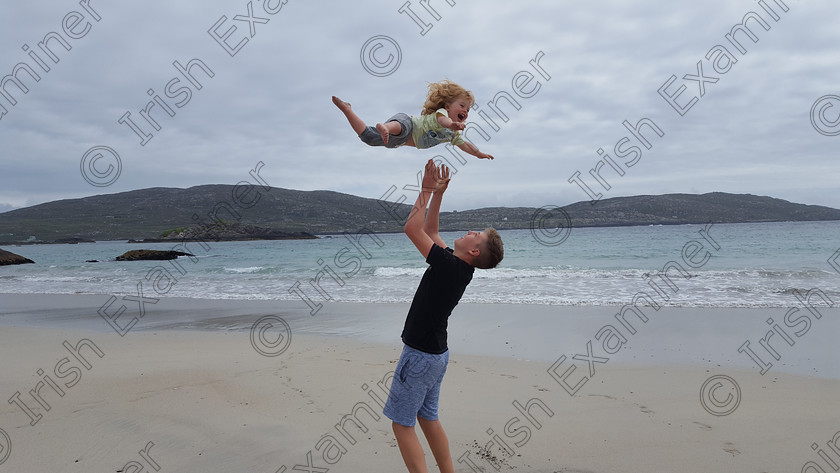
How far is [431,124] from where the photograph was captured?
3.12 m

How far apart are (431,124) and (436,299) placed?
42.0 inches

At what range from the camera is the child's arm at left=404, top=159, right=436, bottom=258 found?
304 cm

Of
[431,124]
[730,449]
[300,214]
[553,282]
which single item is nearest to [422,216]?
[431,124]

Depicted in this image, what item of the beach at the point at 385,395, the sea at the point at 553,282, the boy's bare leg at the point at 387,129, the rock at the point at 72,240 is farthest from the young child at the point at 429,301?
the rock at the point at 72,240

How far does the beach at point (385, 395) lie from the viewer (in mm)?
4324

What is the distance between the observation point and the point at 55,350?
8609 millimetres

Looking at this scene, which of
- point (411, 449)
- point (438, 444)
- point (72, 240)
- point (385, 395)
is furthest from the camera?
point (72, 240)

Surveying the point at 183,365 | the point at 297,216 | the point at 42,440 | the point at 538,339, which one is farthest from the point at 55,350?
the point at 297,216

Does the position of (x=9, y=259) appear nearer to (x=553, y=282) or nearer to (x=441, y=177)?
(x=553, y=282)

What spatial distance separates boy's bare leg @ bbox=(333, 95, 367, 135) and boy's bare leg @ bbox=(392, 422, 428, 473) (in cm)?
184

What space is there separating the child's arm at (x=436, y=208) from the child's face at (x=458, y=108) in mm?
380

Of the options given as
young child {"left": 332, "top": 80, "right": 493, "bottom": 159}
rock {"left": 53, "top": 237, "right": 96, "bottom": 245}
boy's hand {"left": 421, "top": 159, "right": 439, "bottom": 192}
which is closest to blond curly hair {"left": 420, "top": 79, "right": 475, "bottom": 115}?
young child {"left": 332, "top": 80, "right": 493, "bottom": 159}

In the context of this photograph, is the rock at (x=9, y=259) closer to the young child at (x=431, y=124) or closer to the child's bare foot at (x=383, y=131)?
the young child at (x=431, y=124)

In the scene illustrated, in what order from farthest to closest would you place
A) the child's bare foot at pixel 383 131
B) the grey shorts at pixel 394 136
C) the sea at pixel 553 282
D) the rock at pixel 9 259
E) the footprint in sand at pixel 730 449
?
the rock at pixel 9 259, the sea at pixel 553 282, the footprint in sand at pixel 730 449, the grey shorts at pixel 394 136, the child's bare foot at pixel 383 131
